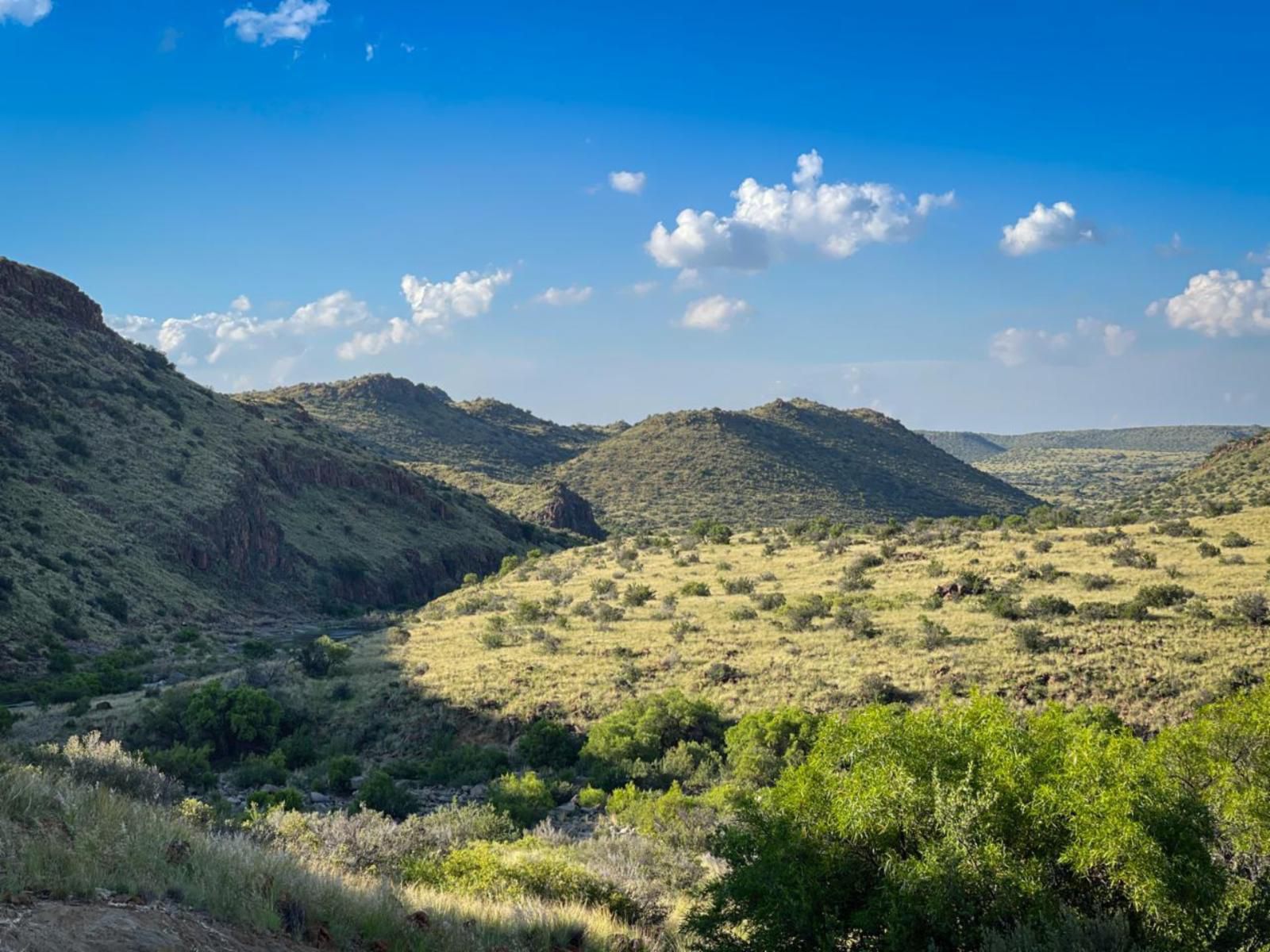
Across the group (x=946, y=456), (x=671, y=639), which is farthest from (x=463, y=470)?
(x=671, y=639)

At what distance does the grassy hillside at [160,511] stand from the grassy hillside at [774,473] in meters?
23.9

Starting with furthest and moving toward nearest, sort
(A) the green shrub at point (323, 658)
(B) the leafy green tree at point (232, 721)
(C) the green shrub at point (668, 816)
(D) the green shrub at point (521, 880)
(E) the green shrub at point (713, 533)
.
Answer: (E) the green shrub at point (713, 533) → (A) the green shrub at point (323, 658) → (B) the leafy green tree at point (232, 721) → (C) the green shrub at point (668, 816) → (D) the green shrub at point (521, 880)

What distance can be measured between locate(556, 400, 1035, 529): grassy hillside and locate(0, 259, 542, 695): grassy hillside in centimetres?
2393

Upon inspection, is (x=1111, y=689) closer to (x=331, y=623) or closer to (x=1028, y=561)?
(x=1028, y=561)

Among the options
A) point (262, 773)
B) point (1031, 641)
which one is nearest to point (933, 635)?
point (1031, 641)

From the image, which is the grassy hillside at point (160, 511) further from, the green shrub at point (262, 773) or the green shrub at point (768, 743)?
the green shrub at point (768, 743)

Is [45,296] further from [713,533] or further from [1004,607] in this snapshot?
[1004,607]

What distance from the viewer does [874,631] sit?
26.8 meters

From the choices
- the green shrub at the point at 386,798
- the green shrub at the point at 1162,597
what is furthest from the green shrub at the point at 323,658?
the green shrub at the point at 1162,597

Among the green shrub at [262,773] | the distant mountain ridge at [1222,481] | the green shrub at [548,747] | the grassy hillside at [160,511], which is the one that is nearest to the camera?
the green shrub at [262,773]

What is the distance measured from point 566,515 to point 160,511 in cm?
4368

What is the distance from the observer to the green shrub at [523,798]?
1716 cm

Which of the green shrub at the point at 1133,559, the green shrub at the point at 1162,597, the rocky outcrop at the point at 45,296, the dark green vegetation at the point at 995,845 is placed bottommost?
the green shrub at the point at 1162,597

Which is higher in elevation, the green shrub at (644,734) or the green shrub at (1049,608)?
the green shrub at (1049,608)
